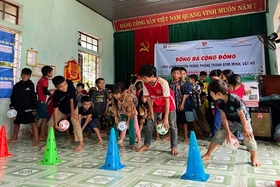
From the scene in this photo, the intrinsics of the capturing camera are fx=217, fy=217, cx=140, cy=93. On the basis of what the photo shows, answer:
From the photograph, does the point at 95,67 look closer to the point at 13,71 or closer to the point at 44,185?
the point at 13,71

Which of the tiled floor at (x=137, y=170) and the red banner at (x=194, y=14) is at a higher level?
the red banner at (x=194, y=14)

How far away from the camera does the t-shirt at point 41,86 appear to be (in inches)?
140

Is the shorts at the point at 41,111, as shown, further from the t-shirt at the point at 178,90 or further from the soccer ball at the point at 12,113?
the t-shirt at the point at 178,90

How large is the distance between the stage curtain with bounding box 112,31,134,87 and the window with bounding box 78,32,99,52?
71cm

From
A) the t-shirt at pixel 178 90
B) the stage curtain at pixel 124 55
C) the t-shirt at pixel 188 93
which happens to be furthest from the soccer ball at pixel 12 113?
the stage curtain at pixel 124 55

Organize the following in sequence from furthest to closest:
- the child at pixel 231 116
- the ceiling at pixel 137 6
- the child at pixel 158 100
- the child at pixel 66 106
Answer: the ceiling at pixel 137 6
the child at pixel 66 106
the child at pixel 158 100
the child at pixel 231 116

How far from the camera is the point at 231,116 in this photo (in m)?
2.05

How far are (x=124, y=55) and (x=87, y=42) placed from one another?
1.20 metres

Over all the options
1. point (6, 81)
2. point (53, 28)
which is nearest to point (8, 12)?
point (53, 28)

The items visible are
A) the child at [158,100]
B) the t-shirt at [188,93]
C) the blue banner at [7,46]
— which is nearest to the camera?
the child at [158,100]

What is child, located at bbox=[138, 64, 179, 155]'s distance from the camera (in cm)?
238

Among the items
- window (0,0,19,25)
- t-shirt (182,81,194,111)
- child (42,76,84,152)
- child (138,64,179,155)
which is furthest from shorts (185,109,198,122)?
window (0,0,19,25)

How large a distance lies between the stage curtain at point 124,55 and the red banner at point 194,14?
0.25 m

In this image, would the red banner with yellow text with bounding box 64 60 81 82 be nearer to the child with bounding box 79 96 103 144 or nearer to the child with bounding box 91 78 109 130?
the child with bounding box 91 78 109 130
